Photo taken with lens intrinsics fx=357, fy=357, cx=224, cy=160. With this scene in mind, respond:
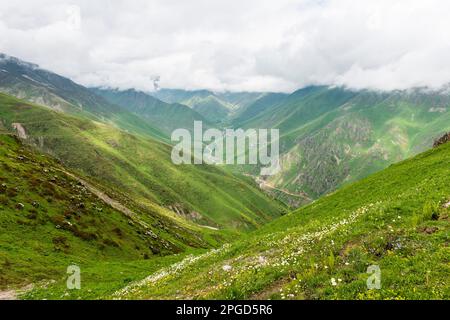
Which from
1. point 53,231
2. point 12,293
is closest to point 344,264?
point 12,293

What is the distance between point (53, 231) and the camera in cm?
5953

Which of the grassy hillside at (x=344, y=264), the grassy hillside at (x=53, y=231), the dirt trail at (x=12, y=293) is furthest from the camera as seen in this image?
the grassy hillside at (x=53, y=231)

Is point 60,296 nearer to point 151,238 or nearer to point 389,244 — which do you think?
point 389,244

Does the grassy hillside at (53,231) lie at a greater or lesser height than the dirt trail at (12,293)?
greater

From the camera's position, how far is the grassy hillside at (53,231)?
4417cm

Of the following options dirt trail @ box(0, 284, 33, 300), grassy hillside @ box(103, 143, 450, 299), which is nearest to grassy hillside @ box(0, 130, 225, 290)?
dirt trail @ box(0, 284, 33, 300)

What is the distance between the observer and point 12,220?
55188 millimetres

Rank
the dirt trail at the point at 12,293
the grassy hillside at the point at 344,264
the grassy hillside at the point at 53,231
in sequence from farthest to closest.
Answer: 1. the grassy hillside at the point at 53,231
2. the dirt trail at the point at 12,293
3. the grassy hillside at the point at 344,264

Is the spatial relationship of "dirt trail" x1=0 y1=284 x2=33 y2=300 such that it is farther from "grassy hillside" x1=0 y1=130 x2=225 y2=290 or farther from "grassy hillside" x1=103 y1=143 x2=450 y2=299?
"grassy hillside" x1=103 y1=143 x2=450 y2=299

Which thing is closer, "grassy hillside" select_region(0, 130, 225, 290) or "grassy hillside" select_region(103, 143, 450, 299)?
"grassy hillside" select_region(103, 143, 450, 299)

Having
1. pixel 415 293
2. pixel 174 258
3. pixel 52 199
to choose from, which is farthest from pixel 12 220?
pixel 415 293

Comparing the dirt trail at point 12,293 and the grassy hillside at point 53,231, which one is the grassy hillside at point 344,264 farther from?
the grassy hillside at point 53,231

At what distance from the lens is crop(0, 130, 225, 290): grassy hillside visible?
44.2m

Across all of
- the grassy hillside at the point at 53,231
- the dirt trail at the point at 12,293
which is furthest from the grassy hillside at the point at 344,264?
the grassy hillside at the point at 53,231
